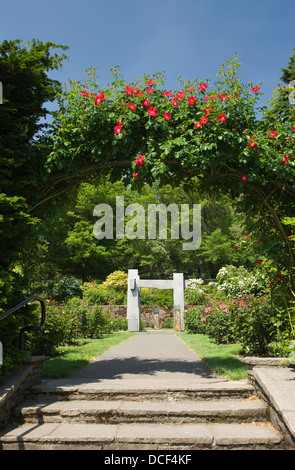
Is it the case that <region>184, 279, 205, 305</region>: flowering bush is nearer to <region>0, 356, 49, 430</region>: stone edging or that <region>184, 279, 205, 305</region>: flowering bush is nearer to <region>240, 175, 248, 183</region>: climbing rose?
<region>240, 175, 248, 183</region>: climbing rose

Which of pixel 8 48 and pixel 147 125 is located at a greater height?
pixel 8 48

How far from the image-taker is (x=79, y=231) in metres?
27.2

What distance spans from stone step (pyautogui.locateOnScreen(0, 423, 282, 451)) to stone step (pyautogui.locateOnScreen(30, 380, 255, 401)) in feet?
1.97

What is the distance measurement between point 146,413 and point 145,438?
0.45 metres

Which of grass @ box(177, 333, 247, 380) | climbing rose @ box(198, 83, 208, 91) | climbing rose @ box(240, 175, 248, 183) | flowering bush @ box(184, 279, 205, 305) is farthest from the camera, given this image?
flowering bush @ box(184, 279, 205, 305)

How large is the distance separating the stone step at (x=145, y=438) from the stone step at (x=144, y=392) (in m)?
0.60

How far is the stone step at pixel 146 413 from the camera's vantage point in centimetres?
371

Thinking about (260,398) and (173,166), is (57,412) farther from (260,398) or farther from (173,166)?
(173,166)

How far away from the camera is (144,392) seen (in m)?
4.16

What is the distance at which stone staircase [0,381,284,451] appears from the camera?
10.7 feet

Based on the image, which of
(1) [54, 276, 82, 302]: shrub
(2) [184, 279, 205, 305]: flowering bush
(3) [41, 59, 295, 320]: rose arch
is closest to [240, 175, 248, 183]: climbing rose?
(3) [41, 59, 295, 320]: rose arch

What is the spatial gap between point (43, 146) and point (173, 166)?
6.15 ft
